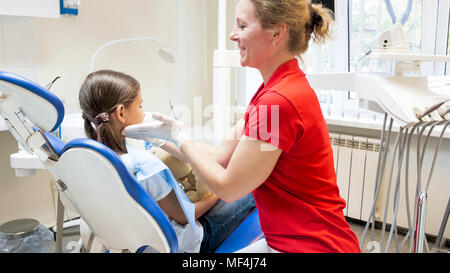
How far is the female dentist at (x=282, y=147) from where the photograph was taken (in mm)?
1033

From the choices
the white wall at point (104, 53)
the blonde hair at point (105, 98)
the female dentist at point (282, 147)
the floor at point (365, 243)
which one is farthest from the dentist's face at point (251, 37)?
the white wall at point (104, 53)

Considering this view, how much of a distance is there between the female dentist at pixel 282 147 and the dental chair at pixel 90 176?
204mm

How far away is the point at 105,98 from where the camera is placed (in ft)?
4.23

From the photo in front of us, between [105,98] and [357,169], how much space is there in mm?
1944

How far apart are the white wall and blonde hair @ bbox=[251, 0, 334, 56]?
1750 millimetres

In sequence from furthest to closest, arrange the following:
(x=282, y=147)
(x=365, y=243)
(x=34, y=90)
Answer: (x=365, y=243) → (x=282, y=147) → (x=34, y=90)

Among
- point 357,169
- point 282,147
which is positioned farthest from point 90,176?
point 357,169

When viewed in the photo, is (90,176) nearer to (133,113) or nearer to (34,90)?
(34,90)

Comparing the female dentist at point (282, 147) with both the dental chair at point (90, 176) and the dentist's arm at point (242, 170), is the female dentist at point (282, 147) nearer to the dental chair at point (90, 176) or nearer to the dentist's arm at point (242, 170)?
the dentist's arm at point (242, 170)

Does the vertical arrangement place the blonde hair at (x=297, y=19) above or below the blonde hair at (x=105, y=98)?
above

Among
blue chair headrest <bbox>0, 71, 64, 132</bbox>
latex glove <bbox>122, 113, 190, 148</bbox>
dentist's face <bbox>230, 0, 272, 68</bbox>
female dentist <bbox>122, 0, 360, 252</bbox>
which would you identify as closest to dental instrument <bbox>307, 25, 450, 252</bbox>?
female dentist <bbox>122, 0, 360, 252</bbox>

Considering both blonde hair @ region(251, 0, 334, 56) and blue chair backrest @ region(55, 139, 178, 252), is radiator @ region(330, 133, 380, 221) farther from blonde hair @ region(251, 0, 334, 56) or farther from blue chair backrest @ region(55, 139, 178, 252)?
blue chair backrest @ region(55, 139, 178, 252)

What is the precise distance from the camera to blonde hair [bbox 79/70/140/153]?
4.21 ft

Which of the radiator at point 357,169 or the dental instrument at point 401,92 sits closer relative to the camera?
the dental instrument at point 401,92
